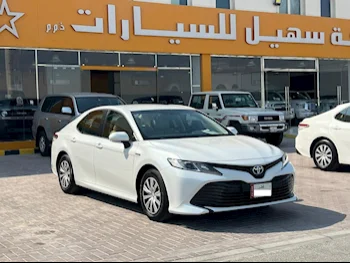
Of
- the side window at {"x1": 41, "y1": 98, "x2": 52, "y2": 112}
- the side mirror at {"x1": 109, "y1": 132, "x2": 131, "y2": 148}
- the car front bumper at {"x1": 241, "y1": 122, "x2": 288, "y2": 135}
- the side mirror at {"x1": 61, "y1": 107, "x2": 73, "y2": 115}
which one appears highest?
the side window at {"x1": 41, "y1": 98, "x2": 52, "y2": 112}

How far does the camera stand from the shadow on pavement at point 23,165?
39.0 ft

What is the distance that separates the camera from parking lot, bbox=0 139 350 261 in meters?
5.67

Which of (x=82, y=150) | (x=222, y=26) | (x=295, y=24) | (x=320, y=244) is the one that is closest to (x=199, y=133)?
(x=82, y=150)

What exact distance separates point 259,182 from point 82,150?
3.12 meters

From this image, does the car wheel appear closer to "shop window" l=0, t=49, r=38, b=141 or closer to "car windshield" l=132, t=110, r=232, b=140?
"shop window" l=0, t=49, r=38, b=141

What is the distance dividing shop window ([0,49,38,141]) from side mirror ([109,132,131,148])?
10.5m

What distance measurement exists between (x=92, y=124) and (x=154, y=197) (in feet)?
7.20

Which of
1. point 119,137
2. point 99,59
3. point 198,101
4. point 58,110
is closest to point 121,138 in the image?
point 119,137

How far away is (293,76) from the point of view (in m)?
23.0

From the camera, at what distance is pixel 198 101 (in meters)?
17.9

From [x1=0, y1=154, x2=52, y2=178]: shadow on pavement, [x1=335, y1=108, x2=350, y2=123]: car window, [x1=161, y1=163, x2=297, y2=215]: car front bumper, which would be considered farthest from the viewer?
[x1=0, y1=154, x2=52, y2=178]: shadow on pavement

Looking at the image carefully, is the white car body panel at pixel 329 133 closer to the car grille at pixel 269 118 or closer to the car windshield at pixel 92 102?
the car grille at pixel 269 118

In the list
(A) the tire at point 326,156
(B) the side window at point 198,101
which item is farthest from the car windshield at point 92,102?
(A) the tire at point 326,156

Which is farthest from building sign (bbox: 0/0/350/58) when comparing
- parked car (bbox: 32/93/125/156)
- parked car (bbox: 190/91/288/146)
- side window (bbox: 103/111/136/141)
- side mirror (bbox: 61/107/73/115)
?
side window (bbox: 103/111/136/141)
